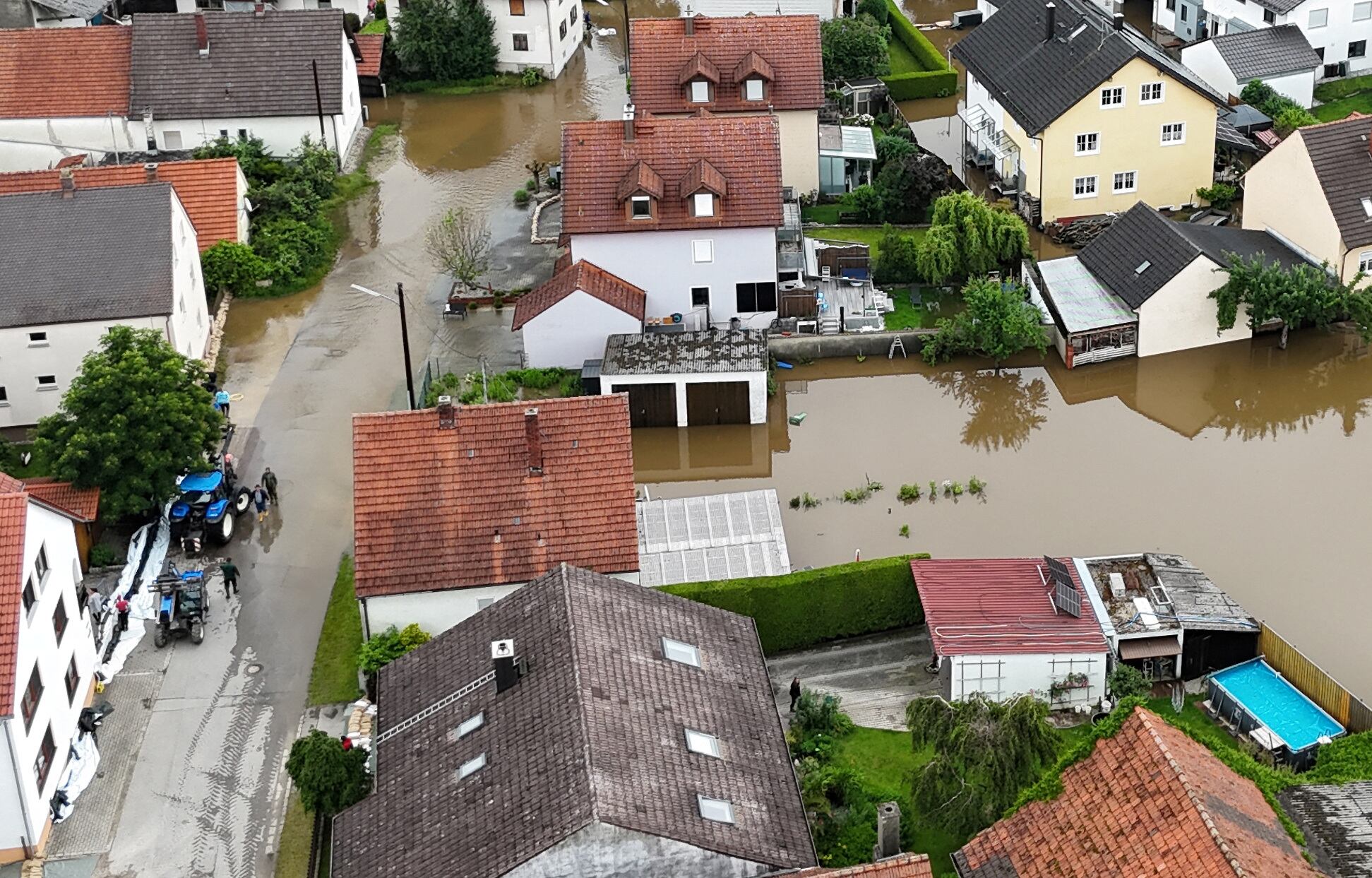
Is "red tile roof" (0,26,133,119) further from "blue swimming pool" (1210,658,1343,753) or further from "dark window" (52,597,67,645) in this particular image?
"blue swimming pool" (1210,658,1343,753)

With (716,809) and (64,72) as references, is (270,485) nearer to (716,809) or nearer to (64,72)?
(716,809)

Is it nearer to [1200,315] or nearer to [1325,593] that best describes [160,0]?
[1200,315]

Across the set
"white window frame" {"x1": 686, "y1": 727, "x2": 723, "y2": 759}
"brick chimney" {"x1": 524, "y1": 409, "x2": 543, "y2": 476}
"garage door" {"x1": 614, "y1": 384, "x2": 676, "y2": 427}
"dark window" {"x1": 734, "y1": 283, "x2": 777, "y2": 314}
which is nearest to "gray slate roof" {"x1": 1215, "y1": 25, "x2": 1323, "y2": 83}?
"dark window" {"x1": 734, "y1": 283, "x2": 777, "y2": 314}

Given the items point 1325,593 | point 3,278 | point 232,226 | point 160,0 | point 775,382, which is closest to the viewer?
point 1325,593

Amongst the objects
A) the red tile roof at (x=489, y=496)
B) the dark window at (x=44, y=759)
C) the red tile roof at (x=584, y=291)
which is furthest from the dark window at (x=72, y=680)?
the red tile roof at (x=584, y=291)

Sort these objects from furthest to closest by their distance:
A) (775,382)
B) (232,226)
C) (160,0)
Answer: (160,0), (232,226), (775,382)

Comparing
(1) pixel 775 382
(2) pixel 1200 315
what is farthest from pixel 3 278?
(2) pixel 1200 315
